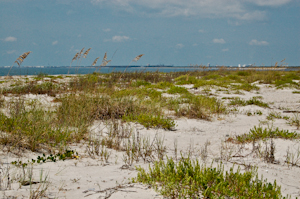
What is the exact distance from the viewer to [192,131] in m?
5.11

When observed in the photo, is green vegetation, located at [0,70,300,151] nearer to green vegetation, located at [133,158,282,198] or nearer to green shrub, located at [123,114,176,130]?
green shrub, located at [123,114,176,130]

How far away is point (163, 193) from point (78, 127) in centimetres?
228

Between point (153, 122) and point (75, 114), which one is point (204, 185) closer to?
point (153, 122)

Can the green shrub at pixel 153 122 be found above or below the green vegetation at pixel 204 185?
above

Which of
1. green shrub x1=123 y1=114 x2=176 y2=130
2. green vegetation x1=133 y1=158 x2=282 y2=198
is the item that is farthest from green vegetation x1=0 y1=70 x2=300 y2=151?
green vegetation x1=133 y1=158 x2=282 y2=198

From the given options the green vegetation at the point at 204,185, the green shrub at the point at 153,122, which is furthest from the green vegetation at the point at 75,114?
the green vegetation at the point at 204,185

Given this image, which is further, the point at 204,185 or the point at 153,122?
the point at 153,122

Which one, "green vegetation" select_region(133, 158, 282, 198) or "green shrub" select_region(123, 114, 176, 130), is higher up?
"green shrub" select_region(123, 114, 176, 130)

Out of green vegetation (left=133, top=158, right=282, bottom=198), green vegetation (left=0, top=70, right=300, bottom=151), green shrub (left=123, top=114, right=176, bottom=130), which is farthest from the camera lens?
green shrub (left=123, top=114, right=176, bottom=130)

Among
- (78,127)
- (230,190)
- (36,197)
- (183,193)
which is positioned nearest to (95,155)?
(78,127)

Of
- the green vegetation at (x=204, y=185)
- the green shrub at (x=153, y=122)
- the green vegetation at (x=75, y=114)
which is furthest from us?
→ the green shrub at (x=153, y=122)

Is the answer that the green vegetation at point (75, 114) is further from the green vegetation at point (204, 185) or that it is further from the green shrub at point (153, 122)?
the green vegetation at point (204, 185)

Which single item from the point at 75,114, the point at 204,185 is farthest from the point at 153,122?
the point at 204,185

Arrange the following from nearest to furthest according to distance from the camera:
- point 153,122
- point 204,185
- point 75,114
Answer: point 204,185 < point 75,114 < point 153,122
